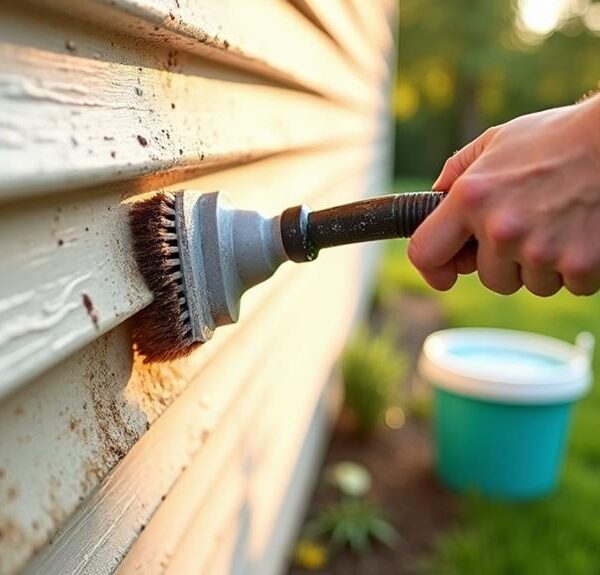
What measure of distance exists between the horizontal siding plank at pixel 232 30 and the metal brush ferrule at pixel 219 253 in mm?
210

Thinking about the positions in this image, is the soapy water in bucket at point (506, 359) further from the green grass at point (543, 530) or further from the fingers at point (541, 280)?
the fingers at point (541, 280)

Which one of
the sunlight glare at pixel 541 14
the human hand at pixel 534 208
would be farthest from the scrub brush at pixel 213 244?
the sunlight glare at pixel 541 14

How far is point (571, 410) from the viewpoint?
9.15 feet

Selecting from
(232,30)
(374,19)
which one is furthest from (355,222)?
(374,19)

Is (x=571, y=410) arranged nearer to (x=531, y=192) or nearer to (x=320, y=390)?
(x=320, y=390)

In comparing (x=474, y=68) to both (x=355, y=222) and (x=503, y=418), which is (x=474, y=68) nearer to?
(x=503, y=418)

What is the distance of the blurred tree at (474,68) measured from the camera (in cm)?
1778

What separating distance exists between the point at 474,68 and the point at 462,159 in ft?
58.1

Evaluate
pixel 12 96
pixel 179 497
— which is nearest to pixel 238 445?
pixel 179 497

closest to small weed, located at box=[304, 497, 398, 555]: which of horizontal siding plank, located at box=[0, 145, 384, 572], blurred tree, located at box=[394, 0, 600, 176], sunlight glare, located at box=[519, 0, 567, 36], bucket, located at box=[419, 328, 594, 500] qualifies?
bucket, located at box=[419, 328, 594, 500]

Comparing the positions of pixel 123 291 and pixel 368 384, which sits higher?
pixel 123 291

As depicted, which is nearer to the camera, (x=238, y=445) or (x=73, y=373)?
(x=73, y=373)

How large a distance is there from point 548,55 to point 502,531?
1784cm

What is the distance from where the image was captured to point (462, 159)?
1021mm
